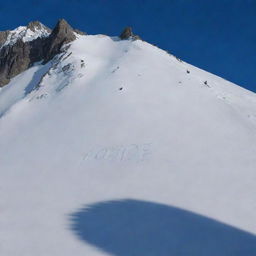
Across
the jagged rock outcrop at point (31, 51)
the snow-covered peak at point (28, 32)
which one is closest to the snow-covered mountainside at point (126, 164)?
the jagged rock outcrop at point (31, 51)

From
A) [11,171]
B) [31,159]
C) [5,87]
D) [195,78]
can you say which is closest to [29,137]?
[31,159]

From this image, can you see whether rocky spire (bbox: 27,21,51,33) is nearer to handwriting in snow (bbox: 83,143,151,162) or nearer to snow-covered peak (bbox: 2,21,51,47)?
snow-covered peak (bbox: 2,21,51,47)

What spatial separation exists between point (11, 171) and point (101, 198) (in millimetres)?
8655

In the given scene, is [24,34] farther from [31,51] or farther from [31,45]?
[31,51]

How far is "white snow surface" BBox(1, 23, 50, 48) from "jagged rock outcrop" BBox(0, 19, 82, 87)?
1259 millimetres

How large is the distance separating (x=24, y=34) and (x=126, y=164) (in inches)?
2146

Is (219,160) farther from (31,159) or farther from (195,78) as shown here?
(195,78)

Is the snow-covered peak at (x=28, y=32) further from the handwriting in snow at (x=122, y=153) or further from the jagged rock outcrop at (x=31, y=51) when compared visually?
the handwriting in snow at (x=122, y=153)

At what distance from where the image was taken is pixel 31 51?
68.0 meters

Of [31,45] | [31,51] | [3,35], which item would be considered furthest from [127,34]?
[3,35]

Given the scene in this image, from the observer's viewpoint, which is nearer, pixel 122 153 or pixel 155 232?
pixel 155 232

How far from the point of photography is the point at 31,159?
31.0 meters

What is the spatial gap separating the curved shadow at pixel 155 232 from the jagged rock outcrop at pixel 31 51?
41454 mm

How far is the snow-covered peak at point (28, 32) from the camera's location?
7519 centimetres
